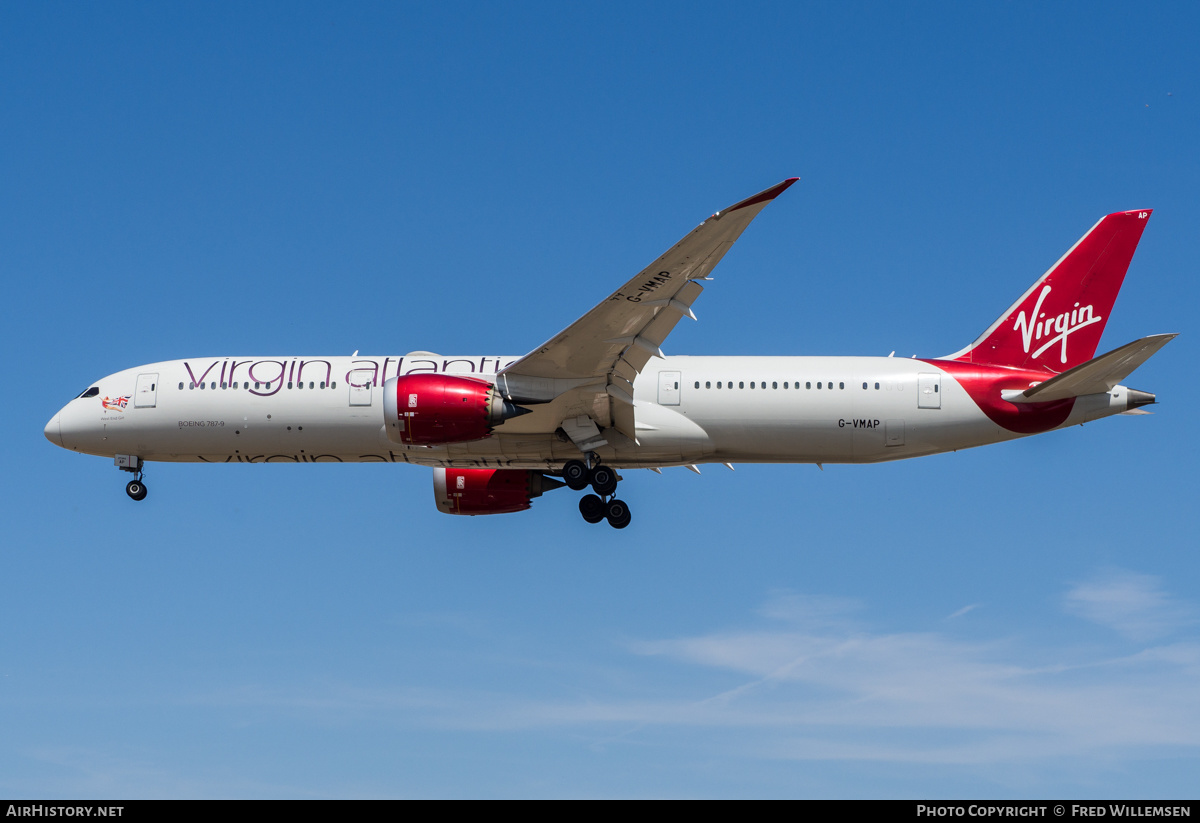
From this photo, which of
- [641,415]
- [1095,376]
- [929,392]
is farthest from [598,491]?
[1095,376]

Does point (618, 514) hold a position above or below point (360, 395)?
below

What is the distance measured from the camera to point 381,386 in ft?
108

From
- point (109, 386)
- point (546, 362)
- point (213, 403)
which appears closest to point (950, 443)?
point (546, 362)

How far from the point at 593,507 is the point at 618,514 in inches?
25.1

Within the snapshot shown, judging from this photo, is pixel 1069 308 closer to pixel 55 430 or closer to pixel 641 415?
pixel 641 415

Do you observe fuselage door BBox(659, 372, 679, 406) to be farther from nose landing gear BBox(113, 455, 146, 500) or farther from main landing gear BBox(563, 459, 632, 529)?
nose landing gear BBox(113, 455, 146, 500)

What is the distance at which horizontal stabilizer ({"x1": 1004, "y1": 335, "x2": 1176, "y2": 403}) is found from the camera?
2880cm

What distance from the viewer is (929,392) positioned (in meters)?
32.0

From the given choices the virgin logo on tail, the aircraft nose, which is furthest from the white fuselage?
the virgin logo on tail

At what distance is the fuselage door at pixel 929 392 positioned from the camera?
1257 inches

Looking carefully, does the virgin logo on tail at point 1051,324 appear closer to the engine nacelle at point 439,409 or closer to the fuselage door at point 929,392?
the fuselage door at point 929,392
